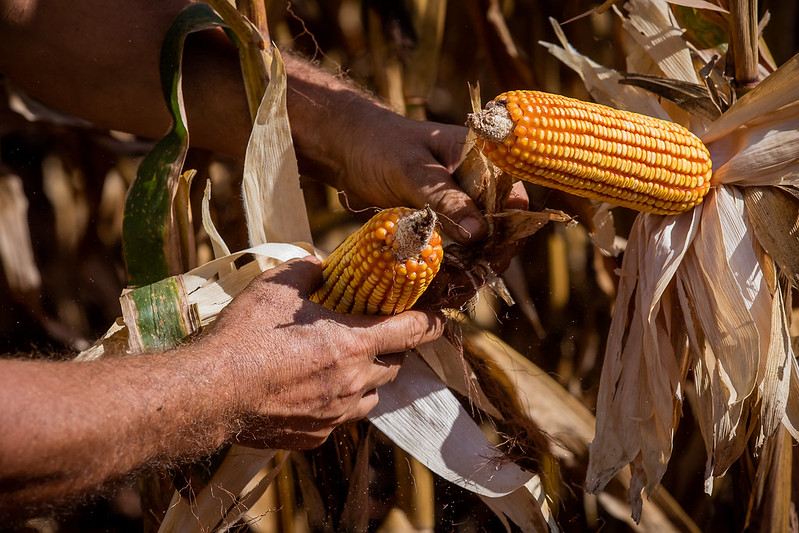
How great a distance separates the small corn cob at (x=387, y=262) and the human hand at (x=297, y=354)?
4 centimetres

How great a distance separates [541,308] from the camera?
73.4 inches

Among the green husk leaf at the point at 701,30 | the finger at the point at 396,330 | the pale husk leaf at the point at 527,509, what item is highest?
the green husk leaf at the point at 701,30

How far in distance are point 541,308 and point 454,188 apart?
802mm

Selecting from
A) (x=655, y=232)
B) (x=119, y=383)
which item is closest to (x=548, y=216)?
(x=655, y=232)

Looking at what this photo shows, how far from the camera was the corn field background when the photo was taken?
1.69 metres

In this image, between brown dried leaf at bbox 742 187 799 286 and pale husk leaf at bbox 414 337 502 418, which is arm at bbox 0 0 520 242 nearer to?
pale husk leaf at bbox 414 337 502 418

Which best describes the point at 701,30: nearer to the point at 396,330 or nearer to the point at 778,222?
the point at 778,222

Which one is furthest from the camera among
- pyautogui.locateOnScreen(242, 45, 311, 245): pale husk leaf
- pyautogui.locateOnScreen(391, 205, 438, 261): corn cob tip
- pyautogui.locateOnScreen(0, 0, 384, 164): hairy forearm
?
pyautogui.locateOnScreen(0, 0, 384, 164): hairy forearm

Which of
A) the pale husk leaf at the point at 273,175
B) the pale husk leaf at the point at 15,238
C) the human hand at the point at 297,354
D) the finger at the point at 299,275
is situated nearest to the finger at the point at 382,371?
the human hand at the point at 297,354

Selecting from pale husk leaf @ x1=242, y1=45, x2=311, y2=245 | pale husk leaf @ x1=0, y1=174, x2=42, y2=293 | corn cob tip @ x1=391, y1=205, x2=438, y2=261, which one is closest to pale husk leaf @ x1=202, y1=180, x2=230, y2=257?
pale husk leaf @ x1=242, y1=45, x2=311, y2=245

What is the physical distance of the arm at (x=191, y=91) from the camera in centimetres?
137

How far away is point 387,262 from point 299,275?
0.19m

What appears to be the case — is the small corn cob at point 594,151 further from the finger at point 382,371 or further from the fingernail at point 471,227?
the finger at point 382,371

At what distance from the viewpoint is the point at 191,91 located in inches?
60.7
